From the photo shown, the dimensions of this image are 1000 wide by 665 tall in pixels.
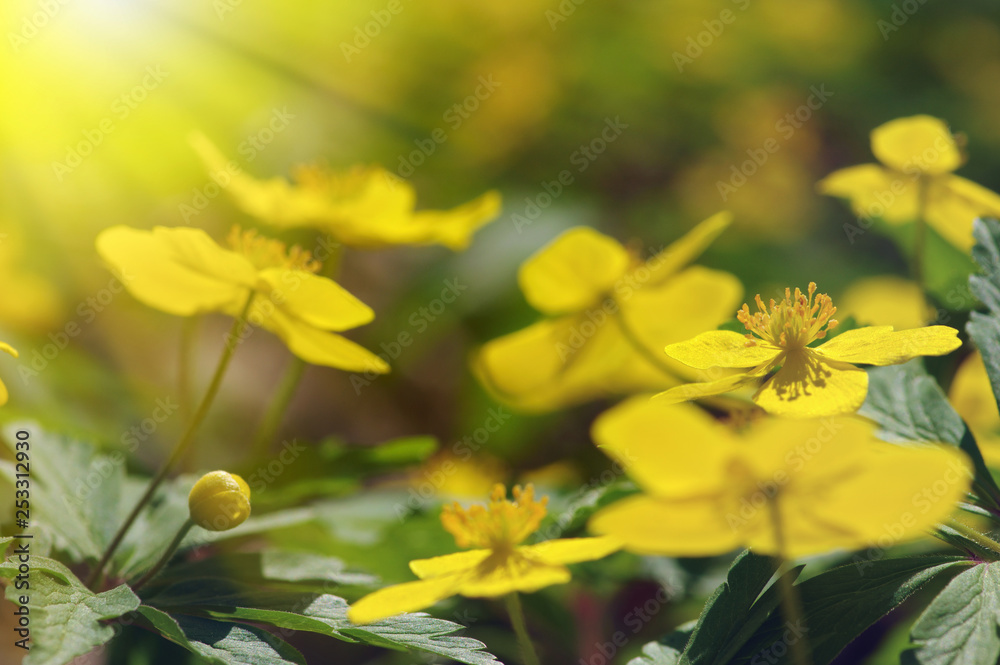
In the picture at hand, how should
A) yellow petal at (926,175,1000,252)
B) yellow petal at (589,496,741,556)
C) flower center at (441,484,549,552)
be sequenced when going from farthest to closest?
yellow petal at (926,175,1000,252)
flower center at (441,484,549,552)
yellow petal at (589,496,741,556)

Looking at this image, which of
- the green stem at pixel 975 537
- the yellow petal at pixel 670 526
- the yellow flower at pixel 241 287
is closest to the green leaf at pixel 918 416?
the green stem at pixel 975 537

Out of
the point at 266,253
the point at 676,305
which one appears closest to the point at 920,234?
the point at 676,305

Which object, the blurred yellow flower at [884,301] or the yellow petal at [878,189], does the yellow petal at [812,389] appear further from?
the blurred yellow flower at [884,301]

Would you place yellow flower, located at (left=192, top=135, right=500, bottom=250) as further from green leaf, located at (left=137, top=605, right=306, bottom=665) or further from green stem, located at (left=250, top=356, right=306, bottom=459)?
green leaf, located at (left=137, top=605, right=306, bottom=665)

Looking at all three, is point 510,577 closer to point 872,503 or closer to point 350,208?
point 872,503

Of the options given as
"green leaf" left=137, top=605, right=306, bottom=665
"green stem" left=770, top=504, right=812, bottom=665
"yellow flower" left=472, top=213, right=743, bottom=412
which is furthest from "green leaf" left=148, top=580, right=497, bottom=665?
"yellow flower" left=472, top=213, right=743, bottom=412

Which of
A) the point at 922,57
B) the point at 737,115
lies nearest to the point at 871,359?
the point at 737,115
